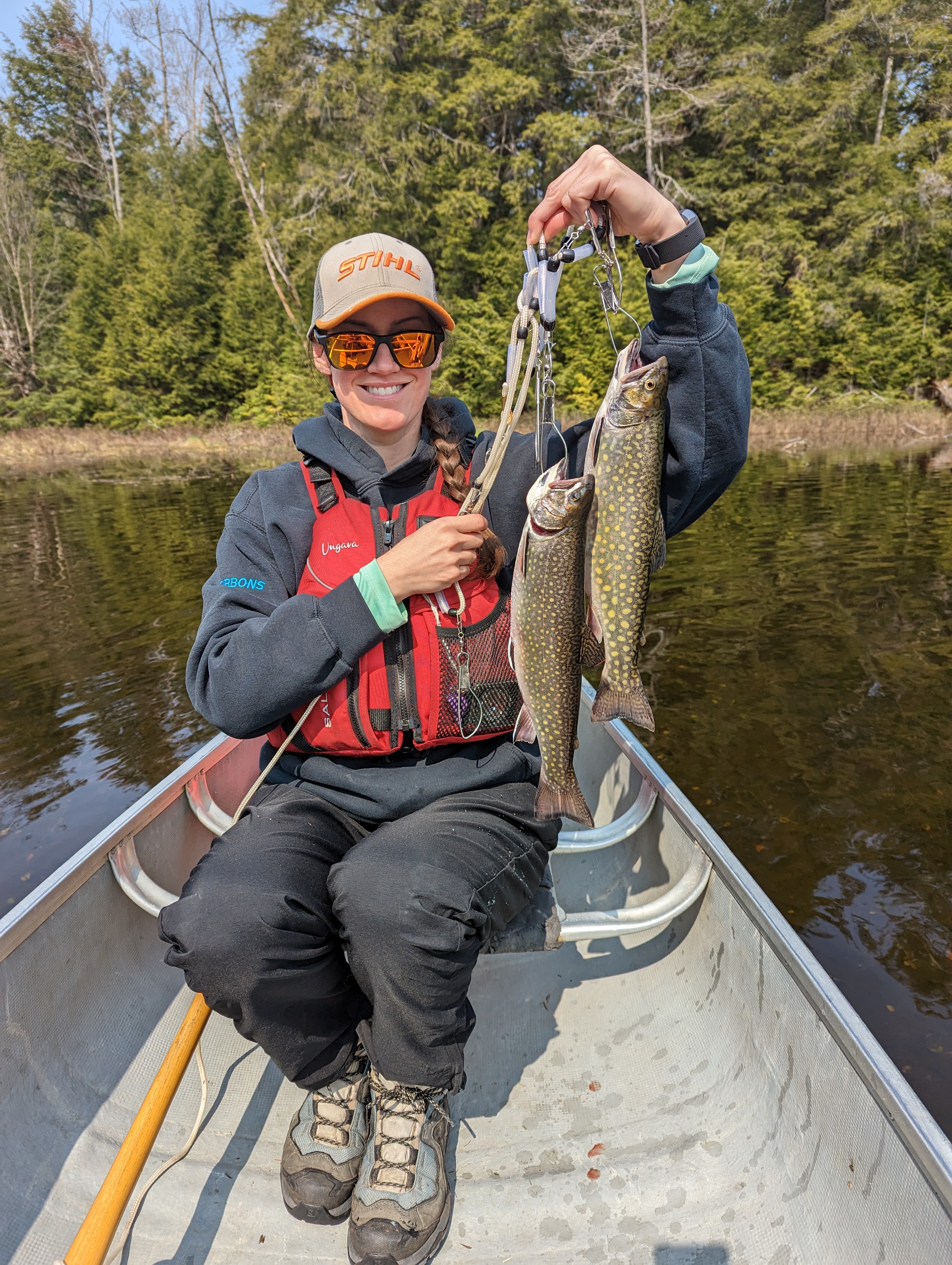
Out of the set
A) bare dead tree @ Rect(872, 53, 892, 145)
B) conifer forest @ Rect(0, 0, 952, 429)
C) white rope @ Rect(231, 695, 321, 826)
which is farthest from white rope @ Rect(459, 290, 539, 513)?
bare dead tree @ Rect(872, 53, 892, 145)

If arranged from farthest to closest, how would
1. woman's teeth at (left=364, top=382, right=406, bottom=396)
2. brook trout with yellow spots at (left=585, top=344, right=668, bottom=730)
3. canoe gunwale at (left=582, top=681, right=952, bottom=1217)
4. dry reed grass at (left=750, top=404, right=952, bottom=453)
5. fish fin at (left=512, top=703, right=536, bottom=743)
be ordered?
dry reed grass at (left=750, top=404, right=952, bottom=453) → woman's teeth at (left=364, top=382, right=406, bottom=396) → fish fin at (left=512, top=703, right=536, bottom=743) → brook trout with yellow spots at (left=585, top=344, right=668, bottom=730) → canoe gunwale at (left=582, top=681, right=952, bottom=1217)

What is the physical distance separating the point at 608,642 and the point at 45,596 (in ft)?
34.4

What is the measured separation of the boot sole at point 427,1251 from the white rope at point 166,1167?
518 mm

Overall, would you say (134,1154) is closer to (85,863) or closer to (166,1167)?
(166,1167)

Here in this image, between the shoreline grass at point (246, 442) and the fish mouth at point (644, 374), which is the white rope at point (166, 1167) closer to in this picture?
the fish mouth at point (644, 374)

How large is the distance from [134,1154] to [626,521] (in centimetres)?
195

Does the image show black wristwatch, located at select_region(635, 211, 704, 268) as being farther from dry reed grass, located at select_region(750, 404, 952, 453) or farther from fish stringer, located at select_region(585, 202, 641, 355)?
dry reed grass, located at select_region(750, 404, 952, 453)

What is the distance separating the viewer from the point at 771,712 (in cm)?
636

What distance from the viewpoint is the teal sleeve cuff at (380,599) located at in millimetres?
2201

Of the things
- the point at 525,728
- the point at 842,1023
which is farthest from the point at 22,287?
the point at 842,1023

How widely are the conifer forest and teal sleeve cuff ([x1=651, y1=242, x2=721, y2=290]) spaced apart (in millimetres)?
26495

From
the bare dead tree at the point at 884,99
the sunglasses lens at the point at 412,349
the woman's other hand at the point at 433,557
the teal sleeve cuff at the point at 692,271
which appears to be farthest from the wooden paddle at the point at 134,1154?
the bare dead tree at the point at 884,99

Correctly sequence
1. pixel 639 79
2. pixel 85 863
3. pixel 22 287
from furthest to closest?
1. pixel 22 287
2. pixel 639 79
3. pixel 85 863

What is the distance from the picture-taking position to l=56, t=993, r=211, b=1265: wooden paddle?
1.74 m
